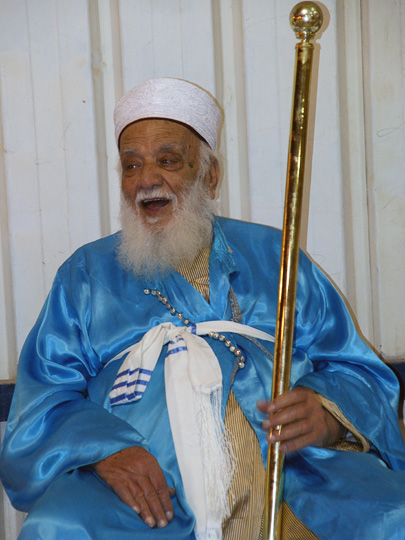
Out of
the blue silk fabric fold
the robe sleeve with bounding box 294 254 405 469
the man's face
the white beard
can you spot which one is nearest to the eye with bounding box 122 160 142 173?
the man's face

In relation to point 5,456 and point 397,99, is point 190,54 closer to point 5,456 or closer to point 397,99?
point 397,99

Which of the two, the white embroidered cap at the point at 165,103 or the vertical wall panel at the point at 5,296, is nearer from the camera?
the white embroidered cap at the point at 165,103

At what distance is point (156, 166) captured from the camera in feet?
8.27

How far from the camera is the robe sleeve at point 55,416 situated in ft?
6.51

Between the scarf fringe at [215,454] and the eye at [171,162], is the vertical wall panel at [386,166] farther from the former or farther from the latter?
the scarf fringe at [215,454]

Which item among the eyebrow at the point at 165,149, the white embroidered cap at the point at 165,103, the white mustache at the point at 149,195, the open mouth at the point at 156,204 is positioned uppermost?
the white embroidered cap at the point at 165,103

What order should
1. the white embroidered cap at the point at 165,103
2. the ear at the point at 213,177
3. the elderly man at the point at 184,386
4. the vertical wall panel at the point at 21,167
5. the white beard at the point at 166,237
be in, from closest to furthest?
the elderly man at the point at 184,386 → the white beard at the point at 166,237 → the white embroidered cap at the point at 165,103 → the ear at the point at 213,177 → the vertical wall panel at the point at 21,167

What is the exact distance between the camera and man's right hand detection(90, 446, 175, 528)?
1.86m

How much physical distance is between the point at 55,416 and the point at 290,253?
2.89 feet

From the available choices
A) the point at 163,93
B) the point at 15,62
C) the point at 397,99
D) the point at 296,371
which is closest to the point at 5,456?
the point at 296,371

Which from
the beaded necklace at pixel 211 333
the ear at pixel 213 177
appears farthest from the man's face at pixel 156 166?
the beaded necklace at pixel 211 333

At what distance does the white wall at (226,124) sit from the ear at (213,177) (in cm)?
26

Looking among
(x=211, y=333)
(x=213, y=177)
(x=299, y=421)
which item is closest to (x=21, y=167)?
(x=213, y=177)

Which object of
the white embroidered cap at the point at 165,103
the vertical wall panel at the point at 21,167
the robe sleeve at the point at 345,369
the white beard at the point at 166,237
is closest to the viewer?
the robe sleeve at the point at 345,369
